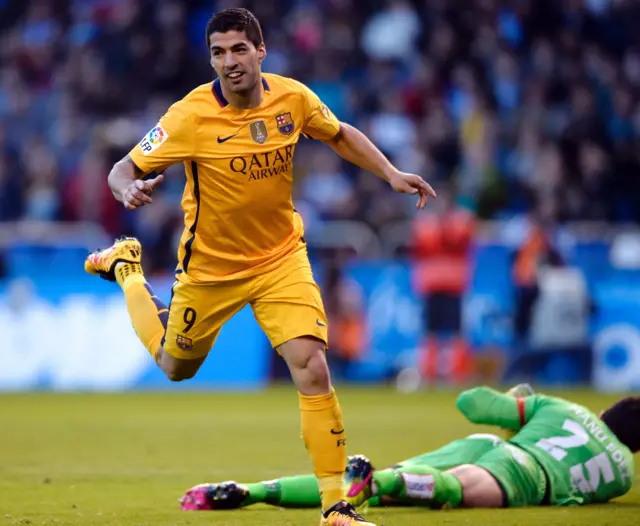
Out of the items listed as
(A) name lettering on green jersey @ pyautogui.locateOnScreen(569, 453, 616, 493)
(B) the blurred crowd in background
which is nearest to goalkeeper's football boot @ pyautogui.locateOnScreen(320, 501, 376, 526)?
(A) name lettering on green jersey @ pyautogui.locateOnScreen(569, 453, 616, 493)

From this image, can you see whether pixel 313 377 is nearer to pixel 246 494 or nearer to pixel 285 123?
pixel 246 494

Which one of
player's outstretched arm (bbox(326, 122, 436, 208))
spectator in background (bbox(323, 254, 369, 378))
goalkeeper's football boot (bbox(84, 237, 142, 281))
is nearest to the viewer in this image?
player's outstretched arm (bbox(326, 122, 436, 208))

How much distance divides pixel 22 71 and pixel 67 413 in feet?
27.0

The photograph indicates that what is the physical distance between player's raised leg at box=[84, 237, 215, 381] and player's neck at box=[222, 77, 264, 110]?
1107 mm

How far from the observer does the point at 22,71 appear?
65.4 ft

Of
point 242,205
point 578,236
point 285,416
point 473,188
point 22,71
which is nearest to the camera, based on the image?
point 242,205

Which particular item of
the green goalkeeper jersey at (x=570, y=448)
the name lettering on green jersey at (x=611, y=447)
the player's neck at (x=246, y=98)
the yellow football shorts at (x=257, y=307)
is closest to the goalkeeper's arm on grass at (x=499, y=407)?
the green goalkeeper jersey at (x=570, y=448)

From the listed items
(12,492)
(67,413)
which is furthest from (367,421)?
(12,492)

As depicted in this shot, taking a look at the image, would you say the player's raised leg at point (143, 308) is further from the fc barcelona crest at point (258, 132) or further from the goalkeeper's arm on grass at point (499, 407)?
the goalkeeper's arm on grass at point (499, 407)

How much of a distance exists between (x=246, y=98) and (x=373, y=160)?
799 millimetres

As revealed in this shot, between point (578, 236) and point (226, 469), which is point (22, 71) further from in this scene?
point (226, 469)

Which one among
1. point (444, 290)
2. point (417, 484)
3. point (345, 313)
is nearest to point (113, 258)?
point (417, 484)

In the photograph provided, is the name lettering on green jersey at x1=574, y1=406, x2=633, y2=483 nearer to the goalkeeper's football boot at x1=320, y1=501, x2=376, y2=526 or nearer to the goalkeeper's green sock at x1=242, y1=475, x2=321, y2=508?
the goalkeeper's green sock at x1=242, y1=475, x2=321, y2=508

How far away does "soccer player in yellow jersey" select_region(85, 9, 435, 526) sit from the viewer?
236 inches
